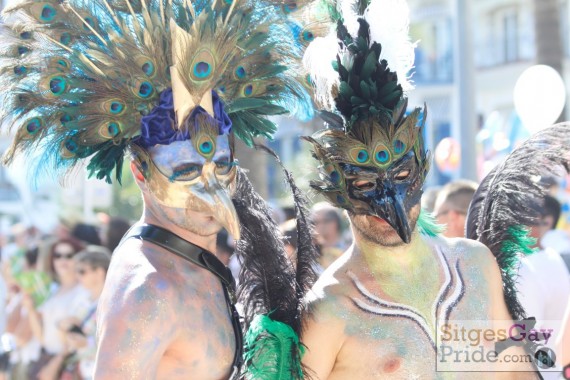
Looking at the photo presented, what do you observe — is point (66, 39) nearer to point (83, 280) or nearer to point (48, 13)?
point (48, 13)

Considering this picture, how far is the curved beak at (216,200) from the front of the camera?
11.5ft

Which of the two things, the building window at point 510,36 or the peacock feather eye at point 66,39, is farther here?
the building window at point 510,36

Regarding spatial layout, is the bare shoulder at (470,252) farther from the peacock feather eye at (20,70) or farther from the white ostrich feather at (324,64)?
the peacock feather eye at (20,70)

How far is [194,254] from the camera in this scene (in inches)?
142

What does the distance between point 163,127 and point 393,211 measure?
93 centimetres

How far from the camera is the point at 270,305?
13.4 feet

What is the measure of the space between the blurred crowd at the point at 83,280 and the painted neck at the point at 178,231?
Result: 2.14m

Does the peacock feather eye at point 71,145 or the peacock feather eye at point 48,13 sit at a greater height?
the peacock feather eye at point 48,13

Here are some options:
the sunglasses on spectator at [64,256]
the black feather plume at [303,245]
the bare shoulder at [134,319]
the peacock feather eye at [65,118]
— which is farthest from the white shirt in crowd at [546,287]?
the sunglasses on spectator at [64,256]

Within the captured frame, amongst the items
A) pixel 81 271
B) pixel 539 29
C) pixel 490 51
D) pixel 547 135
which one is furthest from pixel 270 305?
pixel 490 51

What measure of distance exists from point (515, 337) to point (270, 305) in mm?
1061

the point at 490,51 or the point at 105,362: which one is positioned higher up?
the point at 105,362

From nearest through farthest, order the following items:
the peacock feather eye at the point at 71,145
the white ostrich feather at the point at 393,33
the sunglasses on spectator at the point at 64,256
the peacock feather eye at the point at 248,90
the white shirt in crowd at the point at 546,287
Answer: the peacock feather eye at the point at 71,145, the peacock feather eye at the point at 248,90, the white ostrich feather at the point at 393,33, the white shirt in crowd at the point at 546,287, the sunglasses on spectator at the point at 64,256

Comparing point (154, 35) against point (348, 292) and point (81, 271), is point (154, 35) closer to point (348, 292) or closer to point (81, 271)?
point (348, 292)
